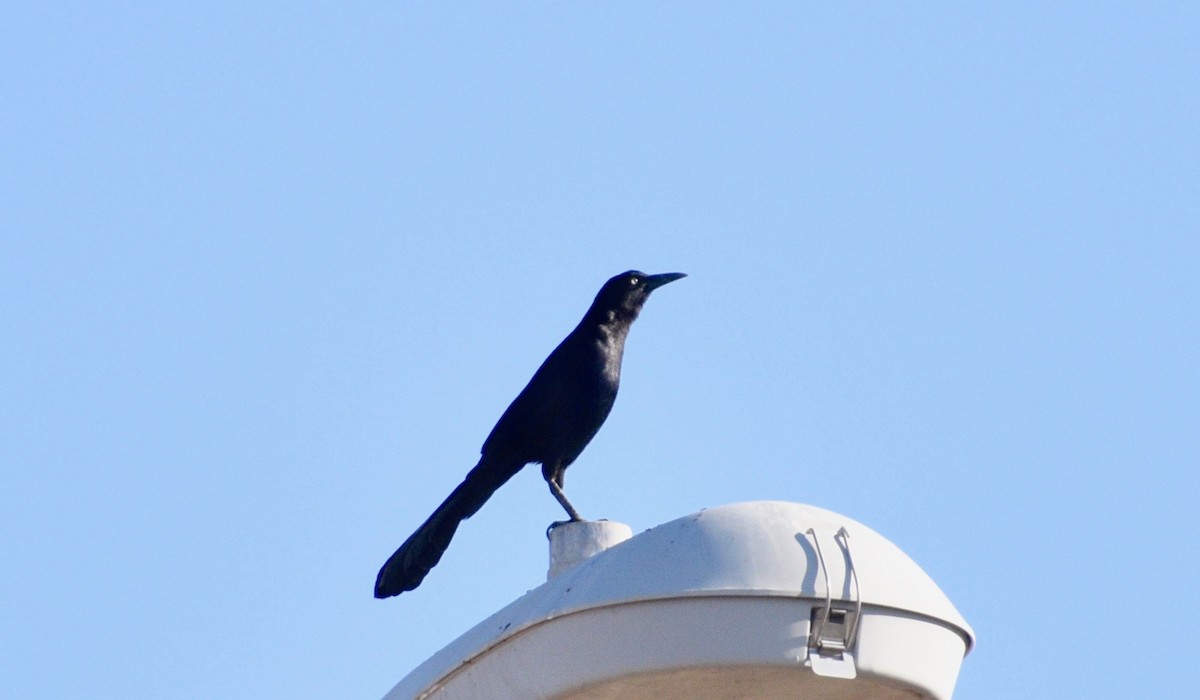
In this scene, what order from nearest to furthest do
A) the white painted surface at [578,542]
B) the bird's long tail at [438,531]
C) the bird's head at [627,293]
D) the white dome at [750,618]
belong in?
the white dome at [750,618]
the white painted surface at [578,542]
the bird's long tail at [438,531]
the bird's head at [627,293]

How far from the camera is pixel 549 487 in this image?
22.9 ft

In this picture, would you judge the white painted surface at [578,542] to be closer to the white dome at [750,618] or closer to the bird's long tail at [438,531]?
the white dome at [750,618]

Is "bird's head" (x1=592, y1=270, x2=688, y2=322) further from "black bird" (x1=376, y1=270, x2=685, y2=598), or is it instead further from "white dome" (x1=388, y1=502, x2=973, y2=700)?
"white dome" (x1=388, y1=502, x2=973, y2=700)

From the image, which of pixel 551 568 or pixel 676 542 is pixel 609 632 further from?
pixel 551 568

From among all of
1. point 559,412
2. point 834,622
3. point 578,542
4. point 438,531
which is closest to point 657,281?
point 559,412

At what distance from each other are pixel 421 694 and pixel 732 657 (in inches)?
33.2

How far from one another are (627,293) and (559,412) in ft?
1.98

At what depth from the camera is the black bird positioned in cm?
692

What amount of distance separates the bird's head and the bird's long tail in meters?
0.72

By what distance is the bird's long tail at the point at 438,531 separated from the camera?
635cm

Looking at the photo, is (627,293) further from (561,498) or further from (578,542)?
(578,542)

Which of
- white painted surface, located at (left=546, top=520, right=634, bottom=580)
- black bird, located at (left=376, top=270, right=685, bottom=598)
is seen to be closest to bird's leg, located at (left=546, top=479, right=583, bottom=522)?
black bird, located at (left=376, top=270, right=685, bottom=598)

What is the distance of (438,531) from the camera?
22.0 feet

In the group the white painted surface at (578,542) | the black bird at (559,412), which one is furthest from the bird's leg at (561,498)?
the white painted surface at (578,542)
